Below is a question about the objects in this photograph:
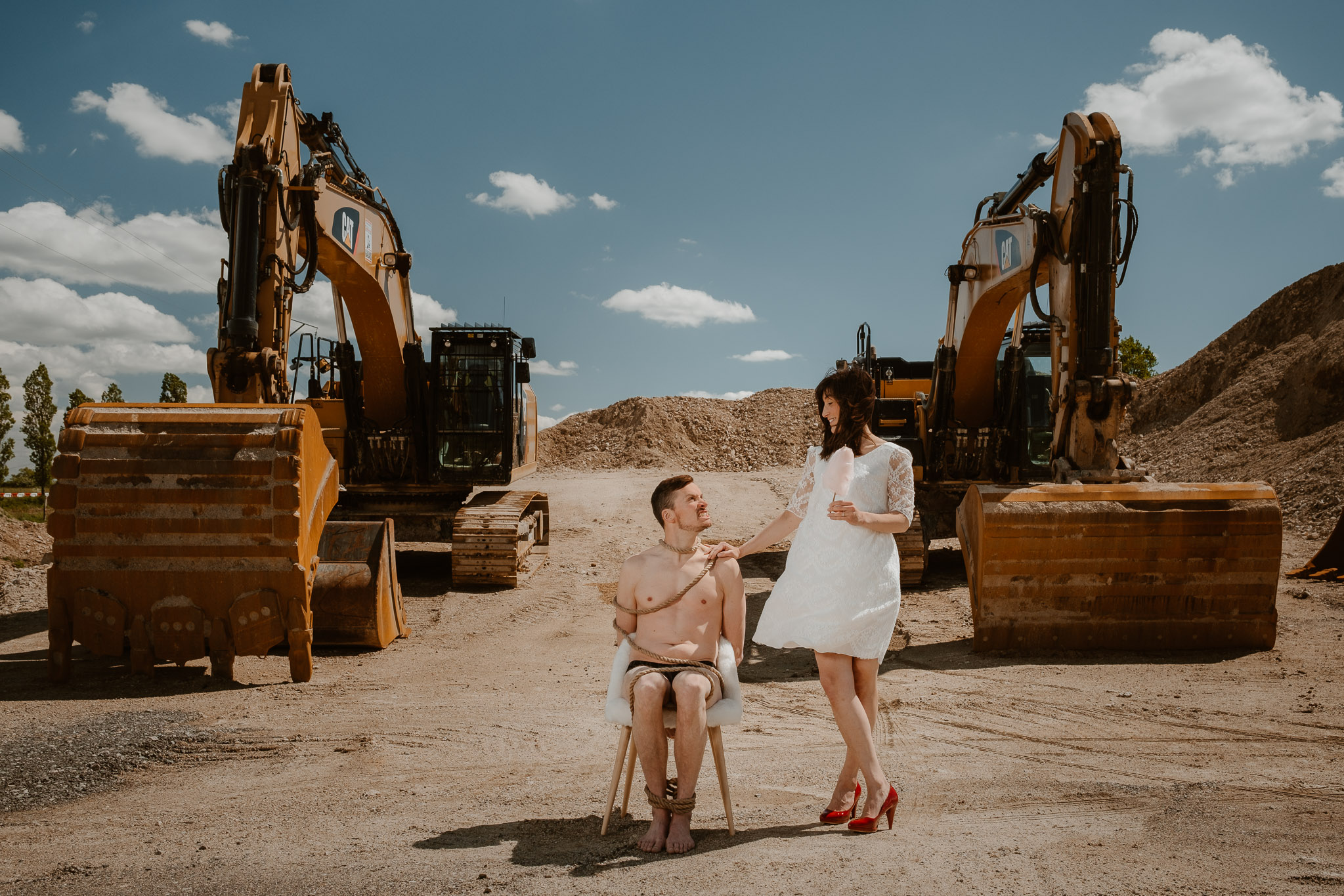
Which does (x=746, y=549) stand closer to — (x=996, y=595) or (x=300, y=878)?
(x=300, y=878)

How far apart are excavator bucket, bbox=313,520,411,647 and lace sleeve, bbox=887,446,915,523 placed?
5026 mm

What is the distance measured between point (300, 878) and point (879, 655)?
2155 millimetres

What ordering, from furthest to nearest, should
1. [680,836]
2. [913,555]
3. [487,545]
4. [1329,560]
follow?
[1329,560], [487,545], [913,555], [680,836]

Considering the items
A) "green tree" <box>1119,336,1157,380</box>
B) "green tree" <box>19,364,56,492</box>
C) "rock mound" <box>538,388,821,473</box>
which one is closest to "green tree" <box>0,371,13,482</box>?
"green tree" <box>19,364,56,492</box>

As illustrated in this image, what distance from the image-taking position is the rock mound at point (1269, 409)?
16.9m

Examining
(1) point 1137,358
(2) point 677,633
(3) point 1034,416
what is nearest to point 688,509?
(2) point 677,633

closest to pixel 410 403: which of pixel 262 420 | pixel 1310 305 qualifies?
pixel 262 420

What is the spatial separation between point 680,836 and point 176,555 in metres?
4.20

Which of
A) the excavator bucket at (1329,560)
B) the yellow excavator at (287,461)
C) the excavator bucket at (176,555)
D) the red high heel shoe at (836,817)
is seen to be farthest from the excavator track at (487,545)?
Result: the excavator bucket at (1329,560)

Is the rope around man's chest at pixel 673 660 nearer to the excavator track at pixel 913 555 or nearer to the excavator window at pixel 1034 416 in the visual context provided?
the excavator track at pixel 913 555

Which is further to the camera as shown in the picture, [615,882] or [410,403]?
[410,403]

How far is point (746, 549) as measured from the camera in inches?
134

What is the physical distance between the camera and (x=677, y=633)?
3.29 meters

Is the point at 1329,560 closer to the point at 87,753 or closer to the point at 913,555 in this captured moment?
the point at 913,555
